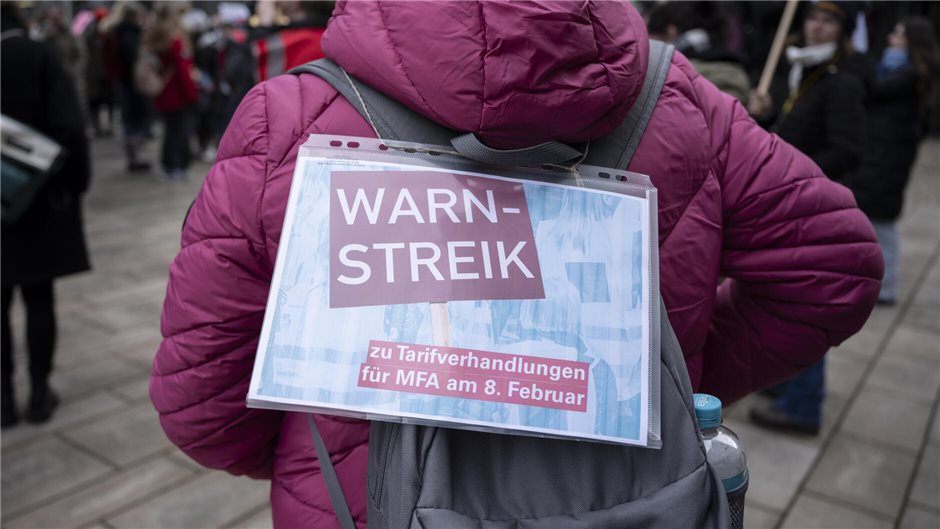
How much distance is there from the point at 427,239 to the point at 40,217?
3.05m

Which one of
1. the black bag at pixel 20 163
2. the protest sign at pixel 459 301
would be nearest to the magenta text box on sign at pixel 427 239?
the protest sign at pixel 459 301

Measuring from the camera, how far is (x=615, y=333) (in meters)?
1.17

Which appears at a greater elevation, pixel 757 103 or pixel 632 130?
pixel 632 130

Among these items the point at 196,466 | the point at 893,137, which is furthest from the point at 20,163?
the point at 893,137

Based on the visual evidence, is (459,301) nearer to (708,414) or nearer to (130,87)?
(708,414)

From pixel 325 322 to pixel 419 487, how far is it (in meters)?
0.25

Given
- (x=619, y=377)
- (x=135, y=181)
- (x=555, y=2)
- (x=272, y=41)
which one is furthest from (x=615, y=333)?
(x=135, y=181)

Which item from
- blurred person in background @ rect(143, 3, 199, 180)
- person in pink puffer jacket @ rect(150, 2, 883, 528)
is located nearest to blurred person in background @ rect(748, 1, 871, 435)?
person in pink puffer jacket @ rect(150, 2, 883, 528)

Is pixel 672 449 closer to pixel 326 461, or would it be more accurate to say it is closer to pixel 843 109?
pixel 326 461

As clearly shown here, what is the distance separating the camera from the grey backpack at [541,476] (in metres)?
1.11

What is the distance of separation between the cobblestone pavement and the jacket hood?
237cm

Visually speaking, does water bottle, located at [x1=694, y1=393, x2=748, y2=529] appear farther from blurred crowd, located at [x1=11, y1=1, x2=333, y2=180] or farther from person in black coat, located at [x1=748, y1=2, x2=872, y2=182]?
blurred crowd, located at [x1=11, y1=1, x2=333, y2=180]

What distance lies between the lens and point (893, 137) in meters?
5.43

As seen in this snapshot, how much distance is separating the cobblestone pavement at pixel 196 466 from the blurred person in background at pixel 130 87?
477cm
